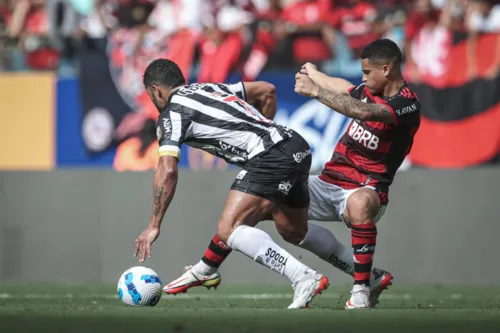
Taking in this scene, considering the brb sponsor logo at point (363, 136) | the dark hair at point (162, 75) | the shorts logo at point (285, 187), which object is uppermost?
the dark hair at point (162, 75)

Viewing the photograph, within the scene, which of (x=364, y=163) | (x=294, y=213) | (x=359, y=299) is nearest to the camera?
(x=359, y=299)

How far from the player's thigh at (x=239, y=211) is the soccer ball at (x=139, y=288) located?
0.70m

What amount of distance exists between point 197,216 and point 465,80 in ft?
12.9

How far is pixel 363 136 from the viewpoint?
7.99 metres

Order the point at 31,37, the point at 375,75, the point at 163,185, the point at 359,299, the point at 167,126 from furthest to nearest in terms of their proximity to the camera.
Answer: the point at 31,37 < the point at 375,75 < the point at 359,299 < the point at 167,126 < the point at 163,185

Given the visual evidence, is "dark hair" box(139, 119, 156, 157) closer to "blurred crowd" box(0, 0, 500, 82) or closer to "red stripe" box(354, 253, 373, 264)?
"blurred crowd" box(0, 0, 500, 82)

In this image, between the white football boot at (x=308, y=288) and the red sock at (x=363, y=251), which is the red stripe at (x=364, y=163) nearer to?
the red sock at (x=363, y=251)

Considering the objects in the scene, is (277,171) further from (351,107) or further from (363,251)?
(363,251)

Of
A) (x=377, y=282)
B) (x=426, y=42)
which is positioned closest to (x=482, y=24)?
(x=426, y=42)

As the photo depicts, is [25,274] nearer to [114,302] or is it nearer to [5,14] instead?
[114,302]

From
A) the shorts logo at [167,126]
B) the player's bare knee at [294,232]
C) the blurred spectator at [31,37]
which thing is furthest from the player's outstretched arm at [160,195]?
the blurred spectator at [31,37]

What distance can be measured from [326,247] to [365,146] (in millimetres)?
922

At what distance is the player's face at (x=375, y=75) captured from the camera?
25.3 ft

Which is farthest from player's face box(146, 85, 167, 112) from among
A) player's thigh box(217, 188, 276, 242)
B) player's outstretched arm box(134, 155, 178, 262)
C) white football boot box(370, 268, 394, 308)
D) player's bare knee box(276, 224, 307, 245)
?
white football boot box(370, 268, 394, 308)
